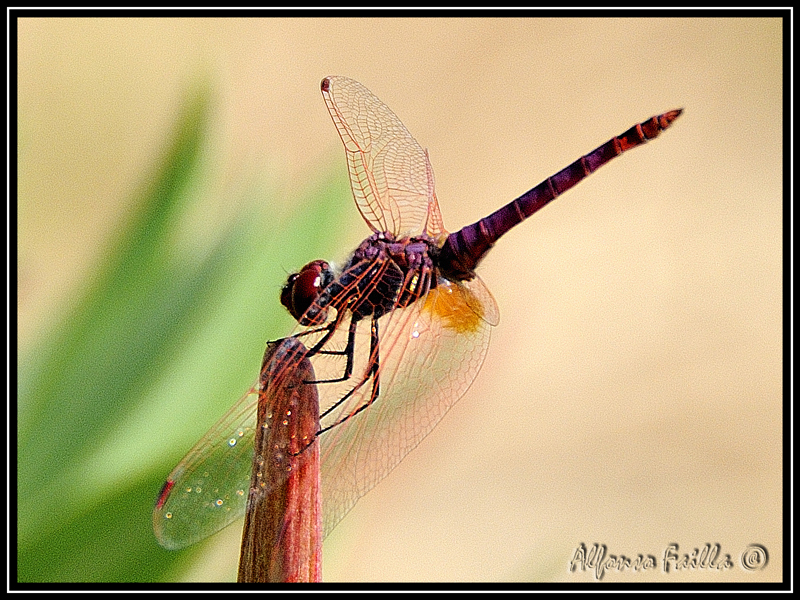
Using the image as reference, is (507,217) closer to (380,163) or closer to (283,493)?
(380,163)

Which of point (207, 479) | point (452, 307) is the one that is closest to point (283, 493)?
point (207, 479)

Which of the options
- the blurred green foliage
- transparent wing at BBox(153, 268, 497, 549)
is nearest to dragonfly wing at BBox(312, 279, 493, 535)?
transparent wing at BBox(153, 268, 497, 549)

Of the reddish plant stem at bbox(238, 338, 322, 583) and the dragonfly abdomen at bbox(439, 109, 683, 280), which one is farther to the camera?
the dragonfly abdomen at bbox(439, 109, 683, 280)

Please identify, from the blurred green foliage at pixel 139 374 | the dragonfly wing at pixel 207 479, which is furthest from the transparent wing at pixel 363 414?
the blurred green foliage at pixel 139 374

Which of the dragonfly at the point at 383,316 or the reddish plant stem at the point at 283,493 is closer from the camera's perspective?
the reddish plant stem at the point at 283,493

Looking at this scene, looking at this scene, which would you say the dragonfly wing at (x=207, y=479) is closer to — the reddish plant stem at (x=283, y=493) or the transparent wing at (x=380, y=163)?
the reddish plant stem at (x=283, y=493)

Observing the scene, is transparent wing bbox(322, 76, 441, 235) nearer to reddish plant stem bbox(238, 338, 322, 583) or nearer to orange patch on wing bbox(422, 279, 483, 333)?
orange patch on wing bbox(422, 279, 483, 333)
